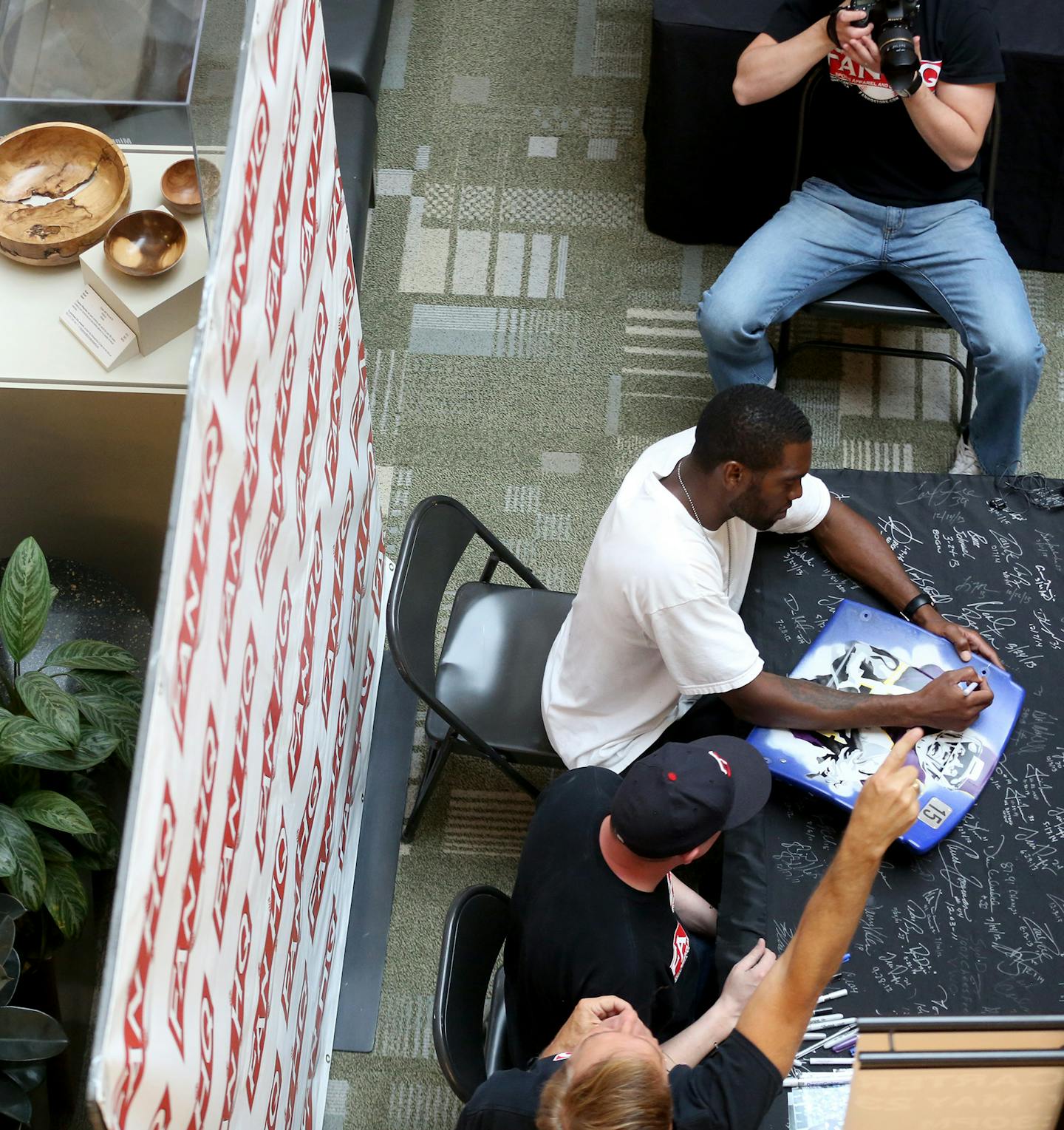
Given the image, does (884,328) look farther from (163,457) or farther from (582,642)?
(163,457)

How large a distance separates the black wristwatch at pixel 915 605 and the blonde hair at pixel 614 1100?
0.97 meters

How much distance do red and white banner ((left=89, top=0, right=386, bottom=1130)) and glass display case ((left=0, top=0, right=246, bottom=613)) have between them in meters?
0.26

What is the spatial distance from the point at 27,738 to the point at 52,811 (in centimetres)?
17

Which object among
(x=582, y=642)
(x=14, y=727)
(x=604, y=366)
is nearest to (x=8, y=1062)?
(x=14, y=727)

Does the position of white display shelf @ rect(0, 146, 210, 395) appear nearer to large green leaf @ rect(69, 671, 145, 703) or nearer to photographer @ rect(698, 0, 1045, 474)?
large green leaf @ rect(69, 671, 145, 703)

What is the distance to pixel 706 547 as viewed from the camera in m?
2.07

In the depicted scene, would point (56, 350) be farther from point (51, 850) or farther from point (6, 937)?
point (6, 937)

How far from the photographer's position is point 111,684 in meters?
2.11

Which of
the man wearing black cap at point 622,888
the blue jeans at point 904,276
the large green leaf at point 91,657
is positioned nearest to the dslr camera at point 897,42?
the blue jeans at point 904,276

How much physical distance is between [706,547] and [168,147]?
121 centimetres

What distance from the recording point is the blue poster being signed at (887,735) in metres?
1.90

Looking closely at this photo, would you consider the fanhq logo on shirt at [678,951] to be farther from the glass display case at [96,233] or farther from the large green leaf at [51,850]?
the glass display case at [96,233]

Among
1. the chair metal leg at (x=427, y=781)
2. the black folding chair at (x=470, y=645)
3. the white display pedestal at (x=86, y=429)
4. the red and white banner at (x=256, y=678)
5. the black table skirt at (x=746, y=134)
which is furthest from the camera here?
the black table skirt at (x=746, y=134)
